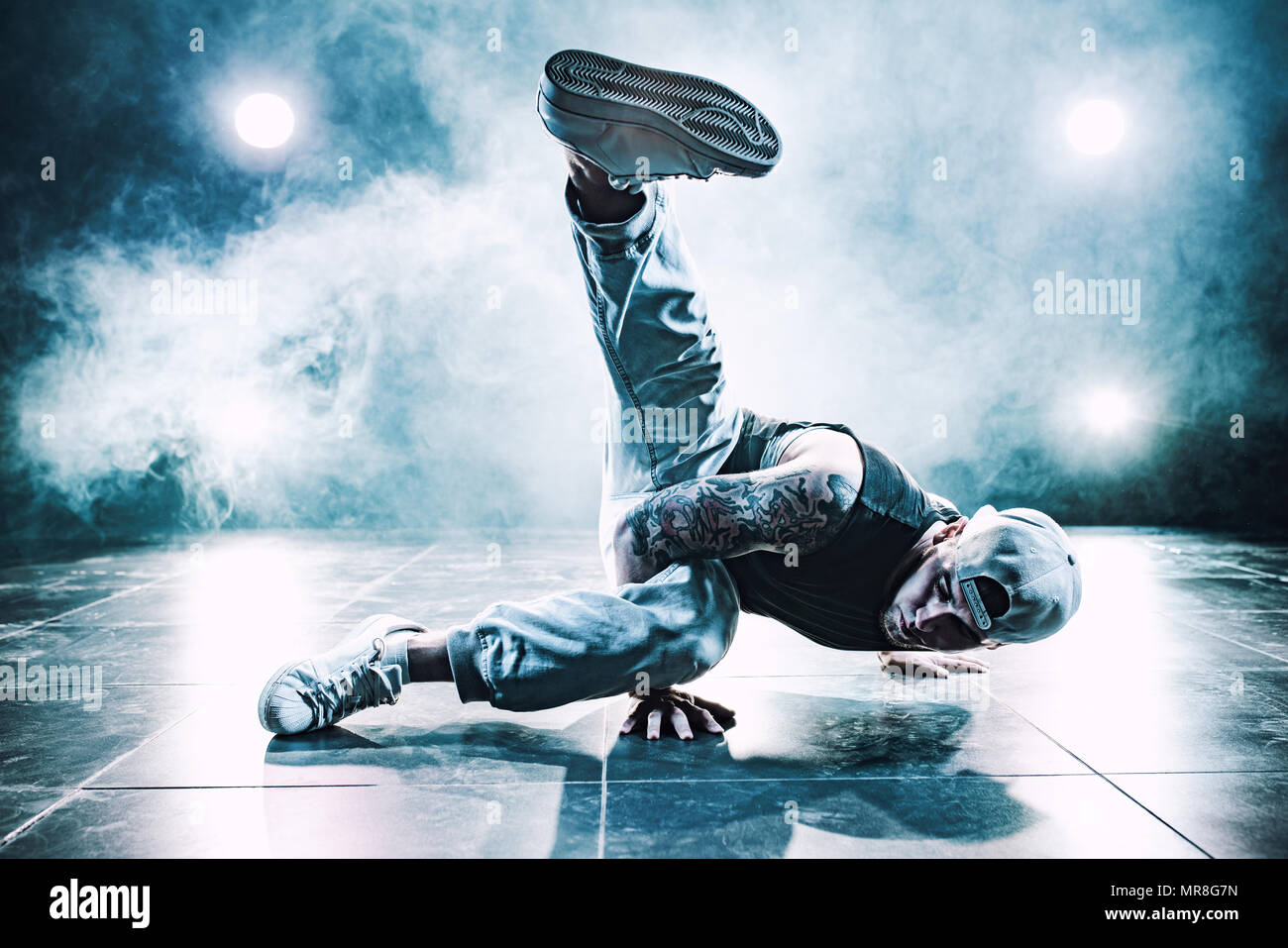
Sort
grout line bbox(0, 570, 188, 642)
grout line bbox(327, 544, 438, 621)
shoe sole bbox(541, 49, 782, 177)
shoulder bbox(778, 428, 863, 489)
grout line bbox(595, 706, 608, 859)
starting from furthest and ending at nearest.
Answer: grout line bbox(327, 544, 438, 621) → grout line bbox(0, 570, 188, 642) → shoulder bbox(778, 428, 863, 489) → shoe sole bbox(541, 49, 782, 177) → grout line bbox(595, 706, 608, 859)

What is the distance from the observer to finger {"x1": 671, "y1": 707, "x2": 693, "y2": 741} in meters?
1.58

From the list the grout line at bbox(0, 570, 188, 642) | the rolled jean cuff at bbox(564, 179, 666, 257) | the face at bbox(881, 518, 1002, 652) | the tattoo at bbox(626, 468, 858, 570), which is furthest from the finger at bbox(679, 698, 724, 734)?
the grout line at bbox(0, 570, 188, 642)

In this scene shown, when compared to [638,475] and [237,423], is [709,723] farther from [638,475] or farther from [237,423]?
[237,423]

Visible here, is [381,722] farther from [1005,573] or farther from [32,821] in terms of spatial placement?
[1005,573]

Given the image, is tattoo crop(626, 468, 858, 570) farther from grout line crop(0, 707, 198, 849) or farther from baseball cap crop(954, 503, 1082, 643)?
grout line crop(0, 707, 198, 849)

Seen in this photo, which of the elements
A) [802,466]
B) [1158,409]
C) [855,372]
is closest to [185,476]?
[855,372]

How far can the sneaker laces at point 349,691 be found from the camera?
1.58m

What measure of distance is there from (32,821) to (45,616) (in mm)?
1811

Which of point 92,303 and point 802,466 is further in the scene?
point 92,303

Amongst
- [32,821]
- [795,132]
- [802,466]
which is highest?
[795,132]

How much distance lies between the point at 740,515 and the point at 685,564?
167 mm

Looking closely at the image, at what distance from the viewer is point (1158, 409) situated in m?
5.26

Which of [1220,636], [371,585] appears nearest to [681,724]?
[1220,636]

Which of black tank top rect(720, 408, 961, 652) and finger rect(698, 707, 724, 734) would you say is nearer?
finger rect(698, 707, 724, 734)
